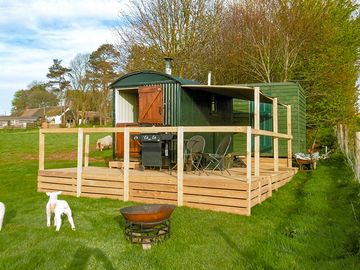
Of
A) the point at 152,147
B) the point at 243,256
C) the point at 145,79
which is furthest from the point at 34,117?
the point at 243,256

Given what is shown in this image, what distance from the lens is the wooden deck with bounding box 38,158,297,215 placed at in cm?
551

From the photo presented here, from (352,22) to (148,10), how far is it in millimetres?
9433

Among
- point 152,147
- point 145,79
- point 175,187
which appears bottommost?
point 175,187

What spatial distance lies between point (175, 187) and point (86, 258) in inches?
96.4

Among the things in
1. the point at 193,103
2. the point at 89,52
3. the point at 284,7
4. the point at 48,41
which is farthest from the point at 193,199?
the point at 89,52

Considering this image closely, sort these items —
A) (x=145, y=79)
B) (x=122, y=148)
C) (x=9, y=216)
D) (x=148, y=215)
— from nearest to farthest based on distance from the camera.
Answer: (x=148, y=215) < (x=9, y=216) < (x=145, y=79) < (x=122, y=148)

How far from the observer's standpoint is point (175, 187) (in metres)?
6.01

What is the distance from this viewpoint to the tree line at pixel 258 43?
15.2 metres

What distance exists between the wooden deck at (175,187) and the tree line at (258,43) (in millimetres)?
8909

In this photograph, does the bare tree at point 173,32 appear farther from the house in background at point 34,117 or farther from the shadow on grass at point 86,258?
the house in background at point 34,117

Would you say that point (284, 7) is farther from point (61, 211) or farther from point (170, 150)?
point (61, 211)

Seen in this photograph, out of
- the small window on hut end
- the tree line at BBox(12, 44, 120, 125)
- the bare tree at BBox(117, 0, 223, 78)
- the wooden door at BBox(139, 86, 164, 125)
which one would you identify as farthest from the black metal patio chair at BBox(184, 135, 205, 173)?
the tree line at BBox(12, 44, 120, 125)

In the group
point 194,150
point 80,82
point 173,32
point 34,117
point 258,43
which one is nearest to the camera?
point 194,150

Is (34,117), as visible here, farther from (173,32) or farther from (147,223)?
(147,223)
